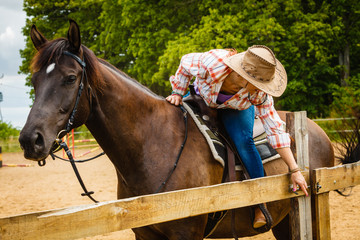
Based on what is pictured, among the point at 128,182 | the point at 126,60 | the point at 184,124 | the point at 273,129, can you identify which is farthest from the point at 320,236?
the point at 126,60

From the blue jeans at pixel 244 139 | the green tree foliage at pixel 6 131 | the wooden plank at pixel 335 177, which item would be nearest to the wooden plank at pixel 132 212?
the blue jeans at pixel 244 139

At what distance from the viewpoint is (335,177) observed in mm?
2863

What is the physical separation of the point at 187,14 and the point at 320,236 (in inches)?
606

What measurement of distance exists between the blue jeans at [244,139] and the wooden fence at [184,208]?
0.29 metres

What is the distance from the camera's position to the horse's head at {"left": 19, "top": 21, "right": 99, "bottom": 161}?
6.31 ft

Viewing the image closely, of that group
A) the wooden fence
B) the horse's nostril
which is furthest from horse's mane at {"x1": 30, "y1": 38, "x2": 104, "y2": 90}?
the wooden fence

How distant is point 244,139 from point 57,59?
5.08ft

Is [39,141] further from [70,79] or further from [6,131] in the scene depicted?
[6,131]

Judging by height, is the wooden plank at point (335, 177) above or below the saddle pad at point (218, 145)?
below

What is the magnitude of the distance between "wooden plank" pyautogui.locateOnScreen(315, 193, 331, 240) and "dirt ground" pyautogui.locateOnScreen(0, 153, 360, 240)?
6.94 ft

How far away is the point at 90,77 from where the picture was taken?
2.26 metres

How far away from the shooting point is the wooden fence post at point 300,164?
2.65 m

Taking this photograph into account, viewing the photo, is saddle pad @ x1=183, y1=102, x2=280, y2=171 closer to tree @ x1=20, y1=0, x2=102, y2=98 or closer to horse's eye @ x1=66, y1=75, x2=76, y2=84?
horse's eye @ x1=66, y1=75, x2=76, y2=84

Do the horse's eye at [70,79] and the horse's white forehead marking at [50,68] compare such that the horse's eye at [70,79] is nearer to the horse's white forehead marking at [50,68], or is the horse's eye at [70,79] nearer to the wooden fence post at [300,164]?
the horse's white forehead marking at [50,68]
